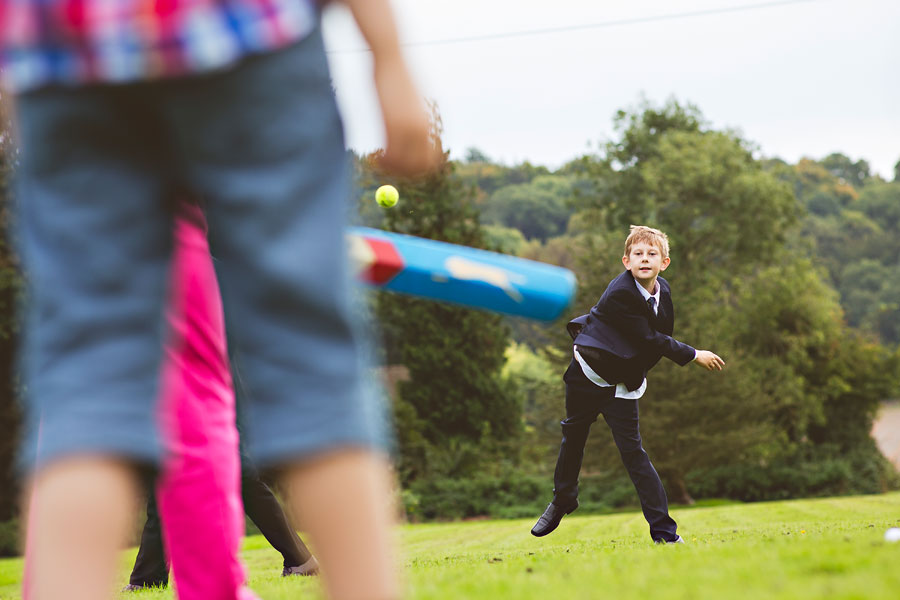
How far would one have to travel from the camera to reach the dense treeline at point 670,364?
28.6 meters

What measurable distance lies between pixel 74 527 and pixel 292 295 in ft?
1.41

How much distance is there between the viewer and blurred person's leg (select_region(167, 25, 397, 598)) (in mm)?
1297

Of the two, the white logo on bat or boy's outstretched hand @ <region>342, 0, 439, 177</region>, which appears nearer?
boy's outstretched hand @ <region>342, 0, 439, 177</region>

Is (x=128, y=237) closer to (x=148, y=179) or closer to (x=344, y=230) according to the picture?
(x=148, y=179)

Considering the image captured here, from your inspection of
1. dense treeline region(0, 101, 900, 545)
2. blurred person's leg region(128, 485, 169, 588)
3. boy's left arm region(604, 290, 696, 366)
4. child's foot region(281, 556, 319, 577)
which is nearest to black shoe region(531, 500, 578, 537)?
boy's left arm region(604, 290, 696, 366)

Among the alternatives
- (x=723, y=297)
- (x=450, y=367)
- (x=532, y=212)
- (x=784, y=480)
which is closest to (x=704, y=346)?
(x=784, y=480)

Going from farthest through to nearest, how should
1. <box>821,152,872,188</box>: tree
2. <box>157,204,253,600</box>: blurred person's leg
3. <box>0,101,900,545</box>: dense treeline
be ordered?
<box>821,152,872,188</box>: tree < <box>0,101,900,545</box>: dense treeline < <box>157,204,253,600</box>: blurred person's leg

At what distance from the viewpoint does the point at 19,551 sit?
25.4 meters

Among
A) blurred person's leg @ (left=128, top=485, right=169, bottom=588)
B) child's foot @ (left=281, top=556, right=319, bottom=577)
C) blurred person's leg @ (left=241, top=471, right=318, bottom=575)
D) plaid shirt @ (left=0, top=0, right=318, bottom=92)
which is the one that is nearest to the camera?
plaid shirt @ (left=0, top=0, right=318, bottom=92)

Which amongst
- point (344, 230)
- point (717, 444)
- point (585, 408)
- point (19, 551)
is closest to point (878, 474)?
point (717, 444)

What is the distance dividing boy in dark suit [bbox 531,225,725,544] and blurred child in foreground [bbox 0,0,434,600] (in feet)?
13.8

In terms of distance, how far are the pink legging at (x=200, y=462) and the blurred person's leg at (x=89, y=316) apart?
80cm

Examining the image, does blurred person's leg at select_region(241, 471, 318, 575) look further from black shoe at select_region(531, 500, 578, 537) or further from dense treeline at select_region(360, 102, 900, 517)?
dense treeline at select_region(360, 102, 900, 517)

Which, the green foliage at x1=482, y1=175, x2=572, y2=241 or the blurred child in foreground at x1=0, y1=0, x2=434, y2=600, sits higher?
the blurred child in foreground at x1=0, y1=0, x2=434, y2=600
